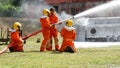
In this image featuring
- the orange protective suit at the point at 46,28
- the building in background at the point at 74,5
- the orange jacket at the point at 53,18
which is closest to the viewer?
the orange protective suit at the point at 46,28

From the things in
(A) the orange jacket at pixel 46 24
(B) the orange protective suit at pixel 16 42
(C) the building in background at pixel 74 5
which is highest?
(C) the building in background at pixel 74 5

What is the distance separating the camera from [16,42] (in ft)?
55.2

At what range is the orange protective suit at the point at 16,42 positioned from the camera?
1669 centimetres

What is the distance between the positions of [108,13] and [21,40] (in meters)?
20.9

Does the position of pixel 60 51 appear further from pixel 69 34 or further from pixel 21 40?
pixel 21 40

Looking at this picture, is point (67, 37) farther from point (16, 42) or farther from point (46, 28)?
point (16, 42)

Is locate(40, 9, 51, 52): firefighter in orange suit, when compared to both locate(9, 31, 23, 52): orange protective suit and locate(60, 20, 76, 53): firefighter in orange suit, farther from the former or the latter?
locate(9, 31, 23, 52): orange protective suit

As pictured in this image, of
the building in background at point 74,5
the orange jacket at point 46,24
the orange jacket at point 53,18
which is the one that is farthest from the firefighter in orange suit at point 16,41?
the building in background at point 74,5

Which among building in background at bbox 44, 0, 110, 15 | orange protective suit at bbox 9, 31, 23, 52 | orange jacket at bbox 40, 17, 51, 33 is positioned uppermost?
building in background at bbox 44, 0, 110, 15

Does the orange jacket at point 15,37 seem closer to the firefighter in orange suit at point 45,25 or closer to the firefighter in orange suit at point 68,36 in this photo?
the firefighter in orange suit at point 45,25

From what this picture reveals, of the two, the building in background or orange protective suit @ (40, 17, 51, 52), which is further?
the building in background

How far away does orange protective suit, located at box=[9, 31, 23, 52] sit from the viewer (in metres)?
16.7

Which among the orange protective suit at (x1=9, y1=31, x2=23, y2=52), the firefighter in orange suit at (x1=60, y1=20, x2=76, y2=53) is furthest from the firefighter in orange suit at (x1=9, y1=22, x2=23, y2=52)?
the firefighter in orange suit at (x1=60, y1=20, x2=76, y2=53)

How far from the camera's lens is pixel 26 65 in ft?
37.6
